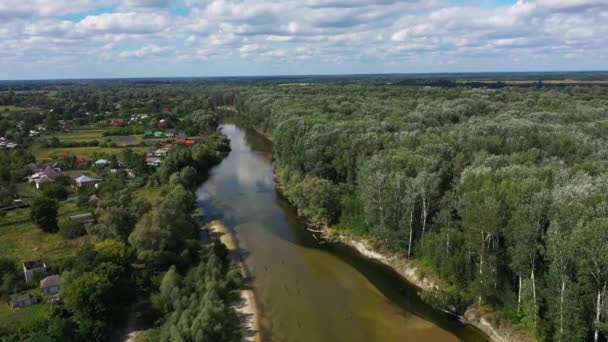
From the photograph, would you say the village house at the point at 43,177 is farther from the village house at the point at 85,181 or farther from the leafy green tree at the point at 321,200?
the leafy green tree at the point at 321,200

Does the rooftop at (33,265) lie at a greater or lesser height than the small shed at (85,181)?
lesser

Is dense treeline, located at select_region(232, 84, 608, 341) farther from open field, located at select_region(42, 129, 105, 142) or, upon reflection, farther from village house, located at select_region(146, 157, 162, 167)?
open field, located at select_region(42, 129, 105, 142)

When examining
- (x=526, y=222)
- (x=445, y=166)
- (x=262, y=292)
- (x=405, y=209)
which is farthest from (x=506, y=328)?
(x=262, y=292)

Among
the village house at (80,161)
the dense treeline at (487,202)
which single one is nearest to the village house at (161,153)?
the village house at (80,161)

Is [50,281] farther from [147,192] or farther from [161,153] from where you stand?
[161,153]

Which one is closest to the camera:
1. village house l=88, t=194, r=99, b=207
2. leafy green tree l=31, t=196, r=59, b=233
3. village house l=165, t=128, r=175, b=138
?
leafy green tree l=31, t=196, r=59, b=233

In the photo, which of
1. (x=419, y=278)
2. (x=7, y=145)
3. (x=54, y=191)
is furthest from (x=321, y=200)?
(x=7, y=145)

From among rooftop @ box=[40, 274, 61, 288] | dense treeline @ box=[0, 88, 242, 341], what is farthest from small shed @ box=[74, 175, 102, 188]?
rooftop @ box=[40, 274, 61, 288]
